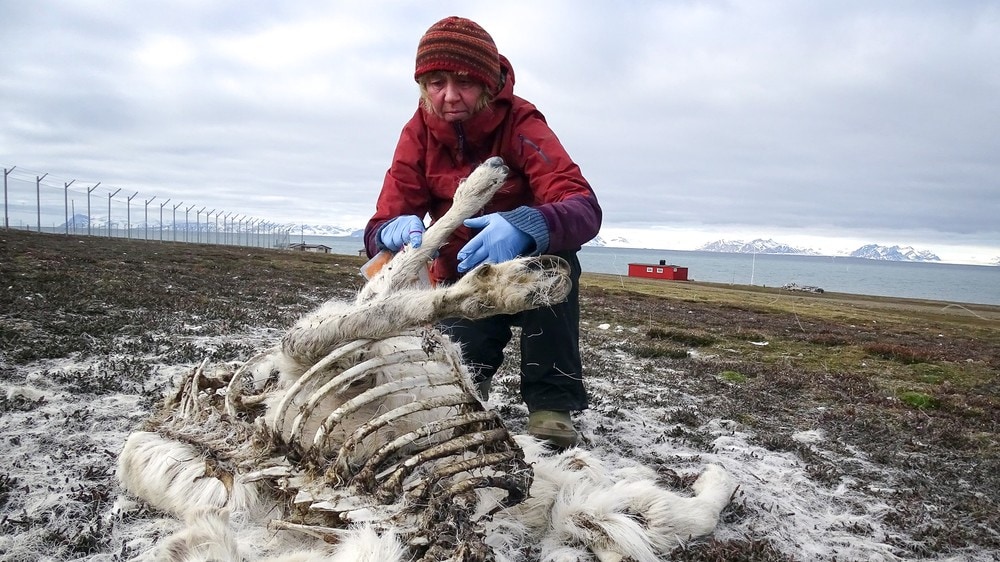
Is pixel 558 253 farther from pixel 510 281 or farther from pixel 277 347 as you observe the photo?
pixel 277 347

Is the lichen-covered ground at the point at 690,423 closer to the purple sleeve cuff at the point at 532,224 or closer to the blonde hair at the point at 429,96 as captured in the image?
the purple sleeve cuff at the point at 532,224

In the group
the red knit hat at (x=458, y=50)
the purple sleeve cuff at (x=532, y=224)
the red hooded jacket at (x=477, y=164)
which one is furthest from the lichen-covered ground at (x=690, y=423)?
the red knit hat at (x=458, y=50)

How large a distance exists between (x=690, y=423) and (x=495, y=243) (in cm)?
268

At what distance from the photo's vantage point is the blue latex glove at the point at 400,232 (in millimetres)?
3160

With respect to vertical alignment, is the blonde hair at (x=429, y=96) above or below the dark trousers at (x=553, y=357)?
above

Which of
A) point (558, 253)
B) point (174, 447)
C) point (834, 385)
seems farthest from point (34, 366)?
point (834, 385)

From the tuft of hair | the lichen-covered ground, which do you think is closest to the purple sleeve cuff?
the lichen-covered ground

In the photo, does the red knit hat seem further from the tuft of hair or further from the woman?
the tuft of hair

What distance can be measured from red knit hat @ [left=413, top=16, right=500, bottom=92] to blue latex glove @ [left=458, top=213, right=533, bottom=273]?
102 cm

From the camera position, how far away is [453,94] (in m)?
3.39

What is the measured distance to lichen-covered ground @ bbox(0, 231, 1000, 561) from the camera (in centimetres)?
261

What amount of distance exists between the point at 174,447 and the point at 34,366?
119 inches

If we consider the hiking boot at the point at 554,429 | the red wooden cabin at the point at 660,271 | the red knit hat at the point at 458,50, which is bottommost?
the red wooden cabin at the point at 660,271

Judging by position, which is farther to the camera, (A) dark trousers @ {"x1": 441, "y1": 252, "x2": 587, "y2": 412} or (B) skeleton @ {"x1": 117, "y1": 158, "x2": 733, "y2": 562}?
(A) dark trousers @ {"x1": 441, "y1": 252, "x2": 587, "y2": 412}
